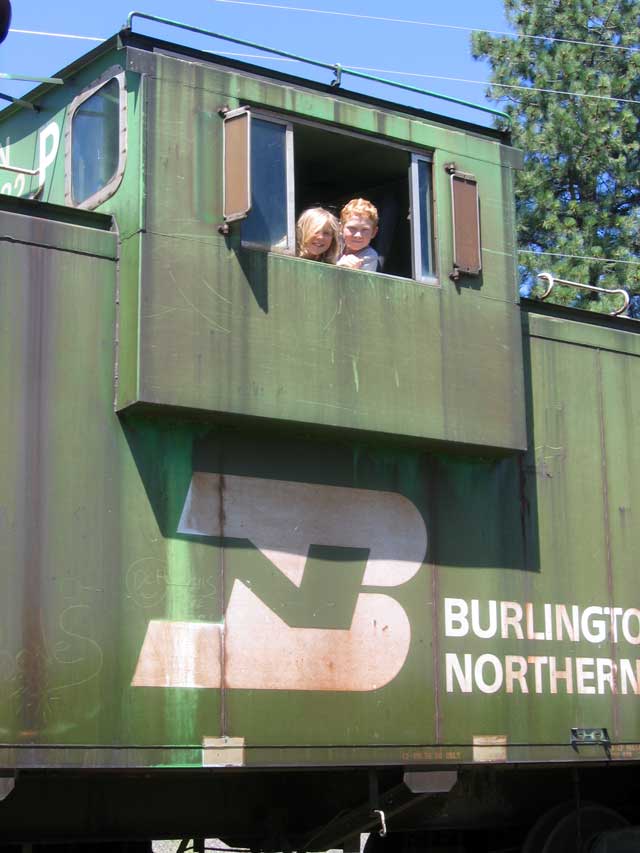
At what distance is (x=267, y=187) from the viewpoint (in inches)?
284

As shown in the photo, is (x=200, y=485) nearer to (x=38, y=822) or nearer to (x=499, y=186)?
(x=38, y=822)

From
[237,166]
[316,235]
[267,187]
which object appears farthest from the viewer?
[316,235]

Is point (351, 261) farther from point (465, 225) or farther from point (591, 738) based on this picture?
point (591, 738)

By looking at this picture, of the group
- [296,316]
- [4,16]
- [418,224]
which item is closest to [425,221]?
[418,224]

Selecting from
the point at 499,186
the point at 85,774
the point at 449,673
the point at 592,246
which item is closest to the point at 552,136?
the point at 592,246

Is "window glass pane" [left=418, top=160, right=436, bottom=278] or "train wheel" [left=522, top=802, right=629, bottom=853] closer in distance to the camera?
"window glass pane" [left=418, top=160, right=436, bottom=278]

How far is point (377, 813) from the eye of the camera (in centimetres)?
725

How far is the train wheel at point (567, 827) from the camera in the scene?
27.3 ft

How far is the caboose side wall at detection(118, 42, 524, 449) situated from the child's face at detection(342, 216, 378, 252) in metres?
0.42

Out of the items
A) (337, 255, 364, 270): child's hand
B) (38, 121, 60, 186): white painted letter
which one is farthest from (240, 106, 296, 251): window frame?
(38, 121, 60, 186): white painted letter

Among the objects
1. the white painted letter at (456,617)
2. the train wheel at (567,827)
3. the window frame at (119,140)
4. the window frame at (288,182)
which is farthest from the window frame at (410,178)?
the train wheel at (567,827)

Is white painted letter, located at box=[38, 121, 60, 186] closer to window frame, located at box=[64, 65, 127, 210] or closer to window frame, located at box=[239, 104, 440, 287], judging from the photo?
window frame, located at box=[64, 65, 127, 210]

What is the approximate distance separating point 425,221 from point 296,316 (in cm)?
120

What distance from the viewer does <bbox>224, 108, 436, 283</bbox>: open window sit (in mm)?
7207
